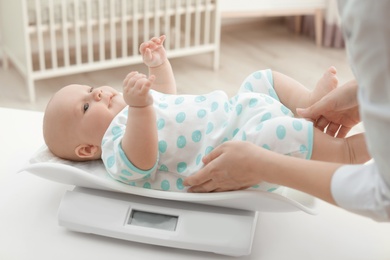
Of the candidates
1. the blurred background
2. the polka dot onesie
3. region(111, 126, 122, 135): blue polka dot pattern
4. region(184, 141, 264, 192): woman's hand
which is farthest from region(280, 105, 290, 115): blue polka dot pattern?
the blurred background

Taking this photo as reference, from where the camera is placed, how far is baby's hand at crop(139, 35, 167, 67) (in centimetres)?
136

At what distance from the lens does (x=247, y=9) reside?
321cm

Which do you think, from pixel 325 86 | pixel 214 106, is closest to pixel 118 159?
pixel 214 106

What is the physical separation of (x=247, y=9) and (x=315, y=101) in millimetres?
2003

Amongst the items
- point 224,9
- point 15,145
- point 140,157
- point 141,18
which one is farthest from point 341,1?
point 224,9

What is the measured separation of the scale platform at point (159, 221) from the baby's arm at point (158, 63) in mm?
A: 330

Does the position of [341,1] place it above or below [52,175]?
above

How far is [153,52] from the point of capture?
54.3 inches

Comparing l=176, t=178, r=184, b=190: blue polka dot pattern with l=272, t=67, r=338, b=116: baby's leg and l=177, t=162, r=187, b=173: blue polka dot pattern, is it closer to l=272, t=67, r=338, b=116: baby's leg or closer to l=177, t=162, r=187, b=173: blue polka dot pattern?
l=177, t=162, r=187, b=173: blue polka dot pattern

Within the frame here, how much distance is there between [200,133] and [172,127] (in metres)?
0.06

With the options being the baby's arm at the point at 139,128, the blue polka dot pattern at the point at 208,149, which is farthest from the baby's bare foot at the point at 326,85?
the baby's arm at the point at 139,128

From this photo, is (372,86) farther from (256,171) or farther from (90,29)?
(90,29)

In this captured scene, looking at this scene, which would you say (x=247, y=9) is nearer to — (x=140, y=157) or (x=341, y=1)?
(x=140, y=157)

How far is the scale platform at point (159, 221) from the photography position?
3.50 ft
